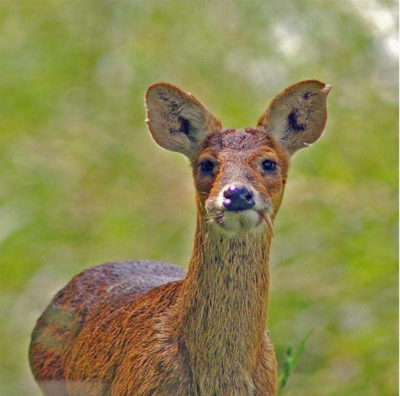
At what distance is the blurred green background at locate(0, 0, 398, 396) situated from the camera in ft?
24.5

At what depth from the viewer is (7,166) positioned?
8930 millimetres

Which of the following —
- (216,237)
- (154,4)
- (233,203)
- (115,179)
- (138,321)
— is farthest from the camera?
(154,4)

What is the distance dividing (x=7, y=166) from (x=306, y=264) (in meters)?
2.79

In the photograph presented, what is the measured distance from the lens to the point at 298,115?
4.88m

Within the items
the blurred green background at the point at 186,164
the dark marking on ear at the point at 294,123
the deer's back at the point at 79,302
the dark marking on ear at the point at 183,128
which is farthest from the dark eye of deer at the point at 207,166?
the blurred green background at the point at 186,164

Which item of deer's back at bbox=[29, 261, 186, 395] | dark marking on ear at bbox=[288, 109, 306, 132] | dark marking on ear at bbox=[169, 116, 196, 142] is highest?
dark marking on ear at bbox=[288, 109, 306, 132]

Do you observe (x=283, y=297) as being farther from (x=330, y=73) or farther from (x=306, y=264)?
(x=330, y=73)

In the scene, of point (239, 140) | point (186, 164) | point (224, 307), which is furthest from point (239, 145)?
point (186, 164)

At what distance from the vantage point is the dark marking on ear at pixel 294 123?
487 centimetres

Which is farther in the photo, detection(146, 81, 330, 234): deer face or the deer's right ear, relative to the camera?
the deer's right ear

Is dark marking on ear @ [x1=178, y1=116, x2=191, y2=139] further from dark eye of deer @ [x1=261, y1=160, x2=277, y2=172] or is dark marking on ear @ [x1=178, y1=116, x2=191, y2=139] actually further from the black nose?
the black nose

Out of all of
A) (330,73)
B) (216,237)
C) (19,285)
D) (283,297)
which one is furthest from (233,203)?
(330,73)

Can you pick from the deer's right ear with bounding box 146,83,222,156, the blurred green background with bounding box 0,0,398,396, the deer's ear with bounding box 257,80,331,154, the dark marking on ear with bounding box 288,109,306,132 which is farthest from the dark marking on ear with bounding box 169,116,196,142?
the blurred green background with bounding box 0,0,398,396

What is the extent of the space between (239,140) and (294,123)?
0.47 meters
